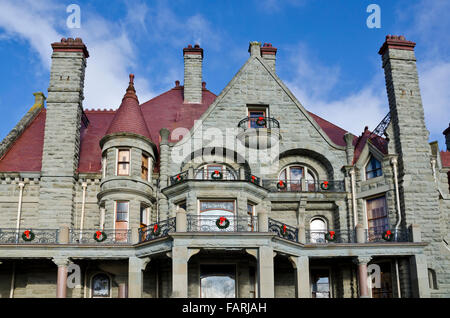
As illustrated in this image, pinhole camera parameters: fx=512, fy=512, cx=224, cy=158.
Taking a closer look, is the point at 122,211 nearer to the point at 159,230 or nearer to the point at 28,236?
the point at 159,230

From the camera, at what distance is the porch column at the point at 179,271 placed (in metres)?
20.3

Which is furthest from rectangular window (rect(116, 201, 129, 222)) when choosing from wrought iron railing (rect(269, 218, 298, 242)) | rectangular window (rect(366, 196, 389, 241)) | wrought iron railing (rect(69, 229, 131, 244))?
rectangular window (rect(366, 196, 389, 241))

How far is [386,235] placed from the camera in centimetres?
2372

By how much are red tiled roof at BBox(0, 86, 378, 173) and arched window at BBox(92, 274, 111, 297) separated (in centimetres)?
561

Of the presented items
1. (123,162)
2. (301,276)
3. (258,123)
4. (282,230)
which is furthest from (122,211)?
(301,276)

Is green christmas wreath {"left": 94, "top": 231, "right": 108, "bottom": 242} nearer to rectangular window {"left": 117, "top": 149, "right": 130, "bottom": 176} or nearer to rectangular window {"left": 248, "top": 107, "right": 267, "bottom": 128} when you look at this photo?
rectangular window {"left": 117, "top": 149, "right": 130, "bottom": 176}

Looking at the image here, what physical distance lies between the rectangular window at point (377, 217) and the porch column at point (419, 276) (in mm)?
2347

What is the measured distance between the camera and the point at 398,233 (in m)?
24.2

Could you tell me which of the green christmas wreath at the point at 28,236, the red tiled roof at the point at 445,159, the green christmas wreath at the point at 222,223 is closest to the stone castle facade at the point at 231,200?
the green christmas wreath at the point at 222,223

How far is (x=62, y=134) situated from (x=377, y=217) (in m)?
16.8
